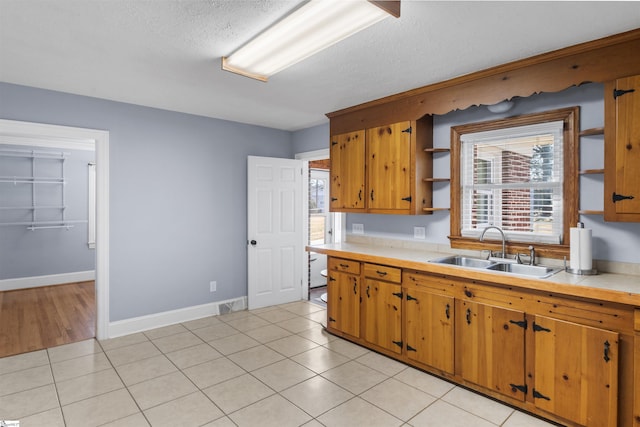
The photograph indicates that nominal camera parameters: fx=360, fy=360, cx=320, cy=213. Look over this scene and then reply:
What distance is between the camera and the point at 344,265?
3.67 metres

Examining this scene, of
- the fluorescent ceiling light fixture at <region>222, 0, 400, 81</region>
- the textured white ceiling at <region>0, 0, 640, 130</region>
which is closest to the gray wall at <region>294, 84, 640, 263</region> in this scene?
the textured white ceiling at <region>0, 0, 640, 130</region>

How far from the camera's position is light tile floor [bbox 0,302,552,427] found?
2.38m

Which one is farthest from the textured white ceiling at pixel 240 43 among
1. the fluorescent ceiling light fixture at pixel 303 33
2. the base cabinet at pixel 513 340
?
the base cabinet at pixel 513 340

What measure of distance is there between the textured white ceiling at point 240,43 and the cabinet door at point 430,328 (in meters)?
1.85

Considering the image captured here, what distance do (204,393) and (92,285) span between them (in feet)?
15.1

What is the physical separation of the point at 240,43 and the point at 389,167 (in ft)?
6.02

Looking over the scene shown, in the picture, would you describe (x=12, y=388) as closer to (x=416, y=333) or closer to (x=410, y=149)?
(x=416, y=333)

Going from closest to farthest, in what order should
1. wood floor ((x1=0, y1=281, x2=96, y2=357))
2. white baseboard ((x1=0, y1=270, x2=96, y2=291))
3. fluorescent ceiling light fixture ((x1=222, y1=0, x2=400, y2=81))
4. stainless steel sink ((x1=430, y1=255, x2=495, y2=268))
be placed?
fluorescent ceiling light fixture ((x1=222, y1=0, x2=400, y2=81)) → stainless steel sink ((x1=430, y1=255, x2=495, y2=268)) → wood floor ((x1=0, y1=281, x2=96, y2=357)) → white baseboard ((x1=0, y1=270, x2=96, y2=291))

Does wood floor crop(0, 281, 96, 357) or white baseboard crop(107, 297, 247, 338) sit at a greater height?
white baseboard crop(107, 297, 247, 338)

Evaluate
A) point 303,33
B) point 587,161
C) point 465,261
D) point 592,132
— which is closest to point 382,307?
point 465,261

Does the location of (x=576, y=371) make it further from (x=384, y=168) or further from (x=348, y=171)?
(x=348, y=171)

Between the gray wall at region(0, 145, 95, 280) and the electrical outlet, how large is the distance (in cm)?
573

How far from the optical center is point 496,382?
2.55 m

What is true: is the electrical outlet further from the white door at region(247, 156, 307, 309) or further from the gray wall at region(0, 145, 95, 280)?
the gray wall at region(0, 145, 95, 280)
